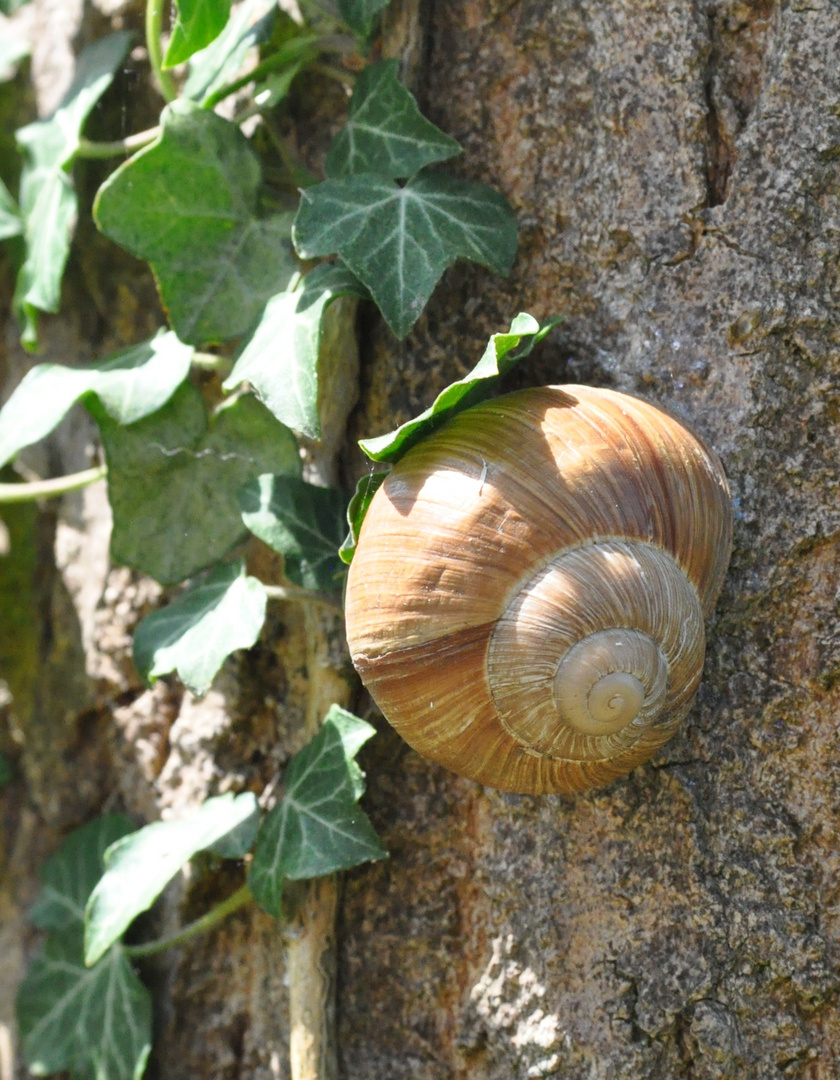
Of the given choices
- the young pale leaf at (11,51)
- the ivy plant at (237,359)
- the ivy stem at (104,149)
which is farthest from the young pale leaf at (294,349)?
the young pale leaf at (11,51)

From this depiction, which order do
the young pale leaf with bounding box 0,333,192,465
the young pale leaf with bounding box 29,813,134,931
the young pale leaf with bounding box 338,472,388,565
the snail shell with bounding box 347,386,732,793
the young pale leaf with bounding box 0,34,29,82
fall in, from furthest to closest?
the young pale leaf with bounding box 0,34,29,82 < the young pale leaf with bounding box 29,813,134,931 < the young pale leaf with bounding box 0,333,192,465 < the young pale leaf with bounding box 338,472,388,565 < the snail shell with bounding box 347,386,732,793

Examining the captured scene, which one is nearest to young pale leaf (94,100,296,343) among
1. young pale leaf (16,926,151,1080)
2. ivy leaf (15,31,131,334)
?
ivy leaf (15,31,131,334)

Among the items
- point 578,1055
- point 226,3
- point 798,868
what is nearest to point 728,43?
point 226,3

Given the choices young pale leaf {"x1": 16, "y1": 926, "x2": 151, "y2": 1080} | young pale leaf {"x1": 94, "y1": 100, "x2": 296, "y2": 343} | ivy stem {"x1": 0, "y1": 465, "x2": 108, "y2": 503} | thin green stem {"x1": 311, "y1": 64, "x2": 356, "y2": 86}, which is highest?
thin green stem {"x1": 311, "y1": 64, "x2": 356, "y2": 86}

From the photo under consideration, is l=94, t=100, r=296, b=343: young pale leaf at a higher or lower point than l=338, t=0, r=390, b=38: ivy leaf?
lower

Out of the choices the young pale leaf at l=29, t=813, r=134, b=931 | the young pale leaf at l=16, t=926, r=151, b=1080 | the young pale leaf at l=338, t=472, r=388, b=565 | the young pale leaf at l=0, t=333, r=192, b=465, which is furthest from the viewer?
the young pale leaf at l=29, t=813, r=134, b=931

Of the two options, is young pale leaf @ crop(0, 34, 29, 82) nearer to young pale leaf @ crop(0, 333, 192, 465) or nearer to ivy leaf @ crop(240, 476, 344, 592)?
young pale leaf @ crop(0, 333, 192, 465)

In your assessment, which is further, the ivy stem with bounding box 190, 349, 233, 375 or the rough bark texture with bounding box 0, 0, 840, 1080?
the ivy stem with bounding box 190, 349, 233, 375
